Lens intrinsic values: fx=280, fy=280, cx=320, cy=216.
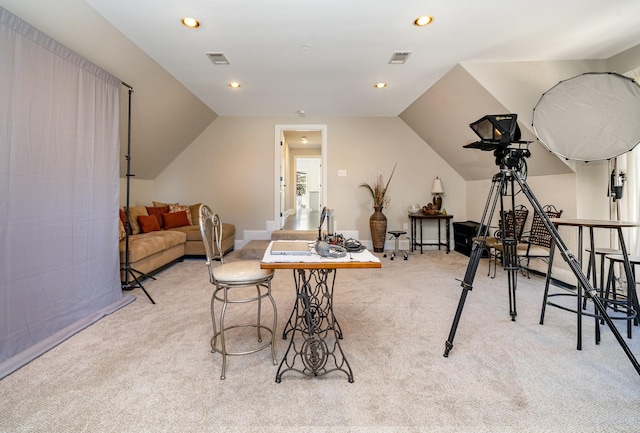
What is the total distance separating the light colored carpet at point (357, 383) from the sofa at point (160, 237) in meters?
A: 0.97

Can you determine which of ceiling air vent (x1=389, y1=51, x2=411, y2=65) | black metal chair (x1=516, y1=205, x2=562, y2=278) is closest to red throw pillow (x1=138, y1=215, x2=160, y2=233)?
ceiling air vent (x1=389, y1=51, x2=411, y2=65)

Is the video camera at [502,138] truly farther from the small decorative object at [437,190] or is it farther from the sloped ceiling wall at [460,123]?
the small decorative object at [437,190]

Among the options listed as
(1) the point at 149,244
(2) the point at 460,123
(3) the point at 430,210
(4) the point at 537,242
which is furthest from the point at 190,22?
(4) the point at 537,242

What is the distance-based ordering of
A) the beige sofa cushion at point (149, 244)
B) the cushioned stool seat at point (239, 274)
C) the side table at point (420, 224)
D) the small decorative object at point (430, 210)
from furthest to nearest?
the small decorative object at point (430, 210) → the side table at point (420, 224) → the beige sofa cushion at point (149, 244) → the cushioned stool seat at point (239, 274)

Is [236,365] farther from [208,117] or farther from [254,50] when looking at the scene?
[208,117]

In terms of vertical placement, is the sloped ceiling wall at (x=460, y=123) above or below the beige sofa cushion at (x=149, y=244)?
above

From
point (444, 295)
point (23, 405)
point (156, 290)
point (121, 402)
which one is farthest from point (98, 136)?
point (444, 295)

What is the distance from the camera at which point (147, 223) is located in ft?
13.8

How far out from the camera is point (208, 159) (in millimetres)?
5395

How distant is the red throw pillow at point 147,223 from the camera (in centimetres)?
418

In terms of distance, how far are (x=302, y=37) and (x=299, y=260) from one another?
233cm

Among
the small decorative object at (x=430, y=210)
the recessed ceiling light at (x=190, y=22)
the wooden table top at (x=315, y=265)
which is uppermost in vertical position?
the recessed ceiling light at (x=190, y=22)

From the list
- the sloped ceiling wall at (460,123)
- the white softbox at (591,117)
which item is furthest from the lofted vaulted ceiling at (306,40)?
the white softbox at (591,117)

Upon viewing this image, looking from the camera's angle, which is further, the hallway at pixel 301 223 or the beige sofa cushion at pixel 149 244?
the hallway at pixel 301 223
